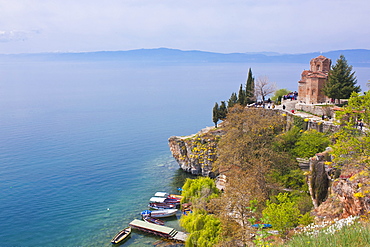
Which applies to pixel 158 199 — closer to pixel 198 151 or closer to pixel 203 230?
pixel 198 151

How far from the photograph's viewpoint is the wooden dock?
3406cm

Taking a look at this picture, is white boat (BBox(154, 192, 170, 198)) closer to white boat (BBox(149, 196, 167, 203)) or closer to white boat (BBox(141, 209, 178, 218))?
white boat (BBox(149, 196, 167, 203))

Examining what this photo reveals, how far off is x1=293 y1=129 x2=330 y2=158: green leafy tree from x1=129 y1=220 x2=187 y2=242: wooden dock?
56.3 feet

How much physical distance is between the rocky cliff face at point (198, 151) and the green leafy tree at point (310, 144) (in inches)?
542

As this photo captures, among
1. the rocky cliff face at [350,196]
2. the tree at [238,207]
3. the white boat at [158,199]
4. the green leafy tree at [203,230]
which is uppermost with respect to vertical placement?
the rocky cliff face at [350,196]

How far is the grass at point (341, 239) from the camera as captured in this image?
41.7 ft

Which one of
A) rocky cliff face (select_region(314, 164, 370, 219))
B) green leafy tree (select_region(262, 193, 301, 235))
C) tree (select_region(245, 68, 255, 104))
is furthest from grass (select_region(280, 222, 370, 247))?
tree (select_region(245, 68, 255, 104))

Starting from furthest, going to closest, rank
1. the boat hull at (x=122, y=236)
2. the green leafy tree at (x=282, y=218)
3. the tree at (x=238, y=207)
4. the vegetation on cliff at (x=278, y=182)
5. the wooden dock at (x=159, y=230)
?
the wooden dock at (x=159, y=230)
the boat hull at (x=122, y=236)
the tree at (x=238, y=207)
the green leafy tree at (x=282, y=218)
the vegetation on cliff at (x=278, y=182)

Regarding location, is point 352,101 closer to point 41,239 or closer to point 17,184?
point 41,239

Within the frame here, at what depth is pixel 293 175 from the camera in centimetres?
3709

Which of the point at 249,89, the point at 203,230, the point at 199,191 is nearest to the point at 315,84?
the point at 249,89

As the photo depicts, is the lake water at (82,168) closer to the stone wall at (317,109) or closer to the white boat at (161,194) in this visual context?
the white boat at (161,194)

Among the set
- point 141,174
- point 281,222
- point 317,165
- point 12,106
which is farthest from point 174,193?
point 12,106

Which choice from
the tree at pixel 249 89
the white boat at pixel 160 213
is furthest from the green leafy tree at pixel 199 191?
the tree at pixel 249 89
